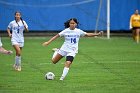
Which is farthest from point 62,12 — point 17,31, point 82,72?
point 82,72

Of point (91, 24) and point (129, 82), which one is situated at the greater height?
point (91, 24)

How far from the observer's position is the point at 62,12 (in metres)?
42.6

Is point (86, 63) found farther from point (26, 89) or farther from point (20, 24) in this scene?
point (26, 89)

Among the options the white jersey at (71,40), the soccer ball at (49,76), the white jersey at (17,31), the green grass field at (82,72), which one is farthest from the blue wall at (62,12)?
the soccer ball at (49,76)

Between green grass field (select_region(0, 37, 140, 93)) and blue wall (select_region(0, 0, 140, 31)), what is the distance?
9458mm

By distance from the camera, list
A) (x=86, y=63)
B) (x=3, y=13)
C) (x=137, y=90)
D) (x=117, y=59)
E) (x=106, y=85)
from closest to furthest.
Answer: (x=137, y=90) < (x=106, y=85) < (x=86, y=63) < (x=117, y=59) < (x=3, y=13)

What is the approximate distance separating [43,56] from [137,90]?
12.3m

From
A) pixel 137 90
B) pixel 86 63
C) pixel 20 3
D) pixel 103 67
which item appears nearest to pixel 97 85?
pixel 137 90

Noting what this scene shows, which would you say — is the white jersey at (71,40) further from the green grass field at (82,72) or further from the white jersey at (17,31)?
the white jersey at (17,31)

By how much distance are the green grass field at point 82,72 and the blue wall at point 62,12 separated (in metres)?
9.46

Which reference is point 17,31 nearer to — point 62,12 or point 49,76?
point 49,76

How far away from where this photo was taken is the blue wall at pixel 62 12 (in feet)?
138

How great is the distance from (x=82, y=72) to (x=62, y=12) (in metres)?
22.1

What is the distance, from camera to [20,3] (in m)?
42.0
